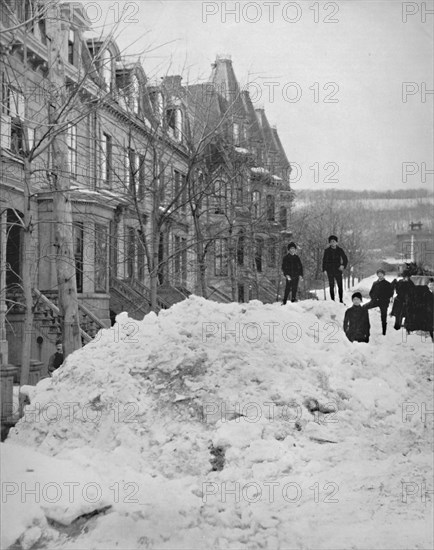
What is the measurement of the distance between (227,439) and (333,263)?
792 millimetres

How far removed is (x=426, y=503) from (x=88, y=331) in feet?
4.84

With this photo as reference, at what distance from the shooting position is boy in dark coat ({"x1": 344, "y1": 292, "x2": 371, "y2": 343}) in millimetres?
2338

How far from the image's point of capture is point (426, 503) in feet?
7.36

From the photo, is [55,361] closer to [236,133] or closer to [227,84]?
[236,133]

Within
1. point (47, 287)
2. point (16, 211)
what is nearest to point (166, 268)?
point (47, 287)

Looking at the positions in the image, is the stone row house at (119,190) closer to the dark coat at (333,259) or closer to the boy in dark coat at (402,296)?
the dark coat at (333,259)

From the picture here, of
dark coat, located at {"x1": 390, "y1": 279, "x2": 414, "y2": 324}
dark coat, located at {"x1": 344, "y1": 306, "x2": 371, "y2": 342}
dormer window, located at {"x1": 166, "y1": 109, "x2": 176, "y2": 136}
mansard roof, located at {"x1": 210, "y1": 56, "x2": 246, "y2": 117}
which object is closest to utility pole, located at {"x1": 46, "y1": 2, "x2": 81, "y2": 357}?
dormer window, located at {"x1": 166, "y1": 109, "x2": 176, "y2": 136}

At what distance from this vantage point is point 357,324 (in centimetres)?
240

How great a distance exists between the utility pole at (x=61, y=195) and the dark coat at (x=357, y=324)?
109 centimetres

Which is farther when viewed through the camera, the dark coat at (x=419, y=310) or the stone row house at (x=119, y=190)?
the dark coat at (x=419, y=310)

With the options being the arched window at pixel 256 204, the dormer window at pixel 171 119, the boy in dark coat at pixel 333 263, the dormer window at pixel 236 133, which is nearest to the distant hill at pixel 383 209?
the boy in dark coat at pixel 333 263

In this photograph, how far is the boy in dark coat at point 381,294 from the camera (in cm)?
235

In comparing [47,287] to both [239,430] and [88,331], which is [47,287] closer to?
[88,331]

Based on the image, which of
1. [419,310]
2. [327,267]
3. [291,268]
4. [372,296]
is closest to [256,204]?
[291,268]
